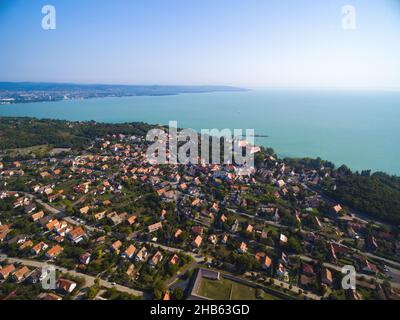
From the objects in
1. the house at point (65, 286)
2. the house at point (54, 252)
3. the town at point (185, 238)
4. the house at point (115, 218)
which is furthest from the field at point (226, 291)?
the house at point (54, 252)

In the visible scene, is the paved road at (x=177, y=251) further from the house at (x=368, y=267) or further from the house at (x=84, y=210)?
the house at (x=368, y=267)

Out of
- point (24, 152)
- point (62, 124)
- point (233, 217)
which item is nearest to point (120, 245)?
point (233, 217)

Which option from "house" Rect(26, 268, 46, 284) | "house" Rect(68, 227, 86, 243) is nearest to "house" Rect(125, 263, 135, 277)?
"house" Rect(26, 268, 46, 284)

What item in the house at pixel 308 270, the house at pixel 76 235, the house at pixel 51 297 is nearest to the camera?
the house at pixel 51 297

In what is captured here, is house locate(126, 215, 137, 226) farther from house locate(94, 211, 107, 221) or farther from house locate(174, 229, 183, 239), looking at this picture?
house locate(174, 229, 183, 239)

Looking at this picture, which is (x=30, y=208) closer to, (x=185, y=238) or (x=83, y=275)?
(x=83, y=275)

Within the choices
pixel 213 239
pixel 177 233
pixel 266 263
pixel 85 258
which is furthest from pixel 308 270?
pixel 85 258

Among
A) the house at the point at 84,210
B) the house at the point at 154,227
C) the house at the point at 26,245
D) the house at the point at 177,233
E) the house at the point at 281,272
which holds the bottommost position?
the house at the point at 281,272
